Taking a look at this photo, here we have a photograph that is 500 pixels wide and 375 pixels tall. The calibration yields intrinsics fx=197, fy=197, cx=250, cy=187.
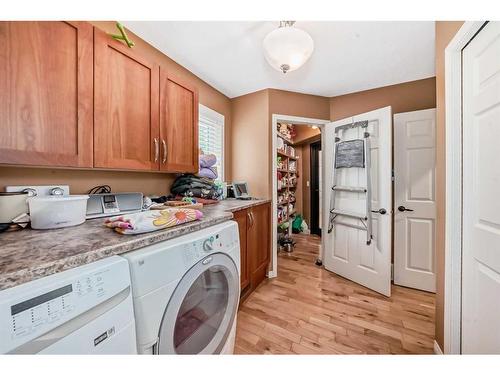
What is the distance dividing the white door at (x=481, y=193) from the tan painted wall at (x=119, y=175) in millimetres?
2109

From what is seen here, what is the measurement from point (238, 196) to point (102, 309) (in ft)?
5.85

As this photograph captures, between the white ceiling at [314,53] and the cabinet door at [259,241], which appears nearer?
the white ceiling at [314,53]

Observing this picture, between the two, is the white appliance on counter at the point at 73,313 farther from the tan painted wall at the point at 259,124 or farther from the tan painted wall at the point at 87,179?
the tan painted wall at the point at 259,124

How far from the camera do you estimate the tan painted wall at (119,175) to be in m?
1.06

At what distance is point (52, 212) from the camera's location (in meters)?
0.87

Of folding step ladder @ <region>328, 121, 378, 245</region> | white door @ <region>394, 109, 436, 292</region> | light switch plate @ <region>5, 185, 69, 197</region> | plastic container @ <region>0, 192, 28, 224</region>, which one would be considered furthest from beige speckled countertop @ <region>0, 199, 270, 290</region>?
white door @ <region>394, 109, 436, 292</region>

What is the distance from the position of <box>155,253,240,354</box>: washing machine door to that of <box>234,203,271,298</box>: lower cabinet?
23.6 inches

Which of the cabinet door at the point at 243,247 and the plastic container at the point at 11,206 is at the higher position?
the plastic container at the point at 11,206

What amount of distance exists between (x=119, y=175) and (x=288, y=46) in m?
1.49

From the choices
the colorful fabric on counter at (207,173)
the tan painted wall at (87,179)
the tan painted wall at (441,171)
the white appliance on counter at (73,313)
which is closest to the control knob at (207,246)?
the white appliance on counter at (73,313)

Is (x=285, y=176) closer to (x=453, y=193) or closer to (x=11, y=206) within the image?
(x=453, y=193)

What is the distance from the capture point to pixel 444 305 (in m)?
1.21

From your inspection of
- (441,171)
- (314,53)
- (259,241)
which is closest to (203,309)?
(259,241)

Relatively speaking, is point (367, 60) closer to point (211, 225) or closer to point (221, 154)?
point (221, 154)
